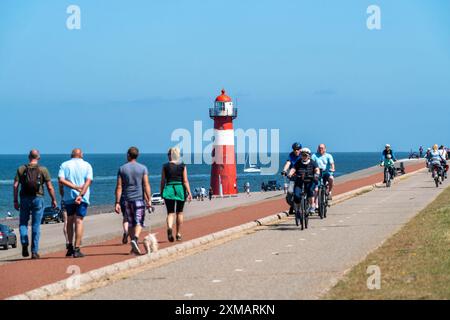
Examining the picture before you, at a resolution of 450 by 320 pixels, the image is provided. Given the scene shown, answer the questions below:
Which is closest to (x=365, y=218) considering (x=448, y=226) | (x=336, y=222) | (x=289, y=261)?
(x=336, y=222)

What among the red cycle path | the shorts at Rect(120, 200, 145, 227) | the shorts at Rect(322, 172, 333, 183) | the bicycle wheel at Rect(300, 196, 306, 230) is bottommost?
the red cycle path

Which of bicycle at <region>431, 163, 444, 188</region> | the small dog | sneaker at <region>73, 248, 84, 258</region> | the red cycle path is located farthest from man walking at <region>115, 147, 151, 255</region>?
bicycle at <region>431, 163, 444, 188</region>

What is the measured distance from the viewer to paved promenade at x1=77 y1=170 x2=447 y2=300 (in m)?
10.8

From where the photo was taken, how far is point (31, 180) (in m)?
15.4

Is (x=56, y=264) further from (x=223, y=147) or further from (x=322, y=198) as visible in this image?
(x=223, y=147)

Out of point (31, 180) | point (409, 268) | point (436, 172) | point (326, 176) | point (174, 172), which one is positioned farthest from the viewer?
point (436, 172)

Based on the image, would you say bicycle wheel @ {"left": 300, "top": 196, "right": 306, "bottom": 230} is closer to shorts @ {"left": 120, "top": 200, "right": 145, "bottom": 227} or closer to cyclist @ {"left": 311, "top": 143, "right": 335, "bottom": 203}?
cyclist @ {"left": 311, "top": 143, "right": 335, "bottom": 203}

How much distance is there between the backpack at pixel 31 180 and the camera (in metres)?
15.4

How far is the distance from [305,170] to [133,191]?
5.71 meters

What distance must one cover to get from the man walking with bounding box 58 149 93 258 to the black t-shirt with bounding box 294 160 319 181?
5.88 metres

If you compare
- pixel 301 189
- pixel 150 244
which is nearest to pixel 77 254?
pixel 150 244

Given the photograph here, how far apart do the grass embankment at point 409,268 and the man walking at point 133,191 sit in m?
3.75

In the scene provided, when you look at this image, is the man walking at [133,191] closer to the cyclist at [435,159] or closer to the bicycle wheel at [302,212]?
the bicycle wheel at [302,212]
